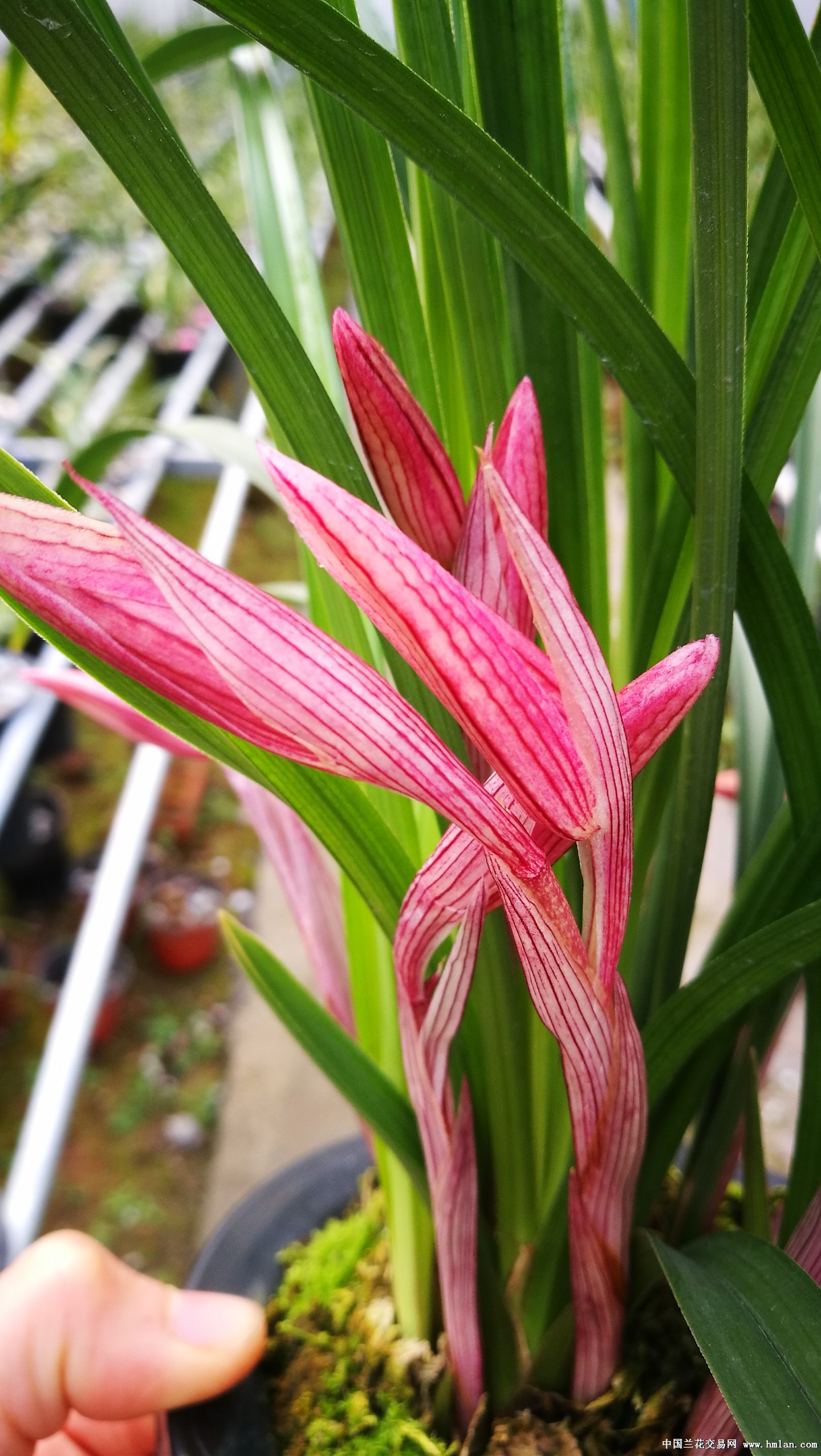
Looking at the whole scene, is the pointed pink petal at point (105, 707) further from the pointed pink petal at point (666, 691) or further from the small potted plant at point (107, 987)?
the small potted plant at point (107, 987)

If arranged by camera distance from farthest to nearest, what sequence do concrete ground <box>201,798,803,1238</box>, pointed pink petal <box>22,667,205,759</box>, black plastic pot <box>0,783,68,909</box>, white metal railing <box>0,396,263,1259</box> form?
black plastic pot <box>0,783,68,909</box>, concrete ground <box>201,798,803,1238</box>, white metal railing <box>0,396,263,1259</box>, pointed pink petal <box>22,667,205,759</box>

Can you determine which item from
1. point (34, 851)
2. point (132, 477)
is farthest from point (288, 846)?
point (132, 477)

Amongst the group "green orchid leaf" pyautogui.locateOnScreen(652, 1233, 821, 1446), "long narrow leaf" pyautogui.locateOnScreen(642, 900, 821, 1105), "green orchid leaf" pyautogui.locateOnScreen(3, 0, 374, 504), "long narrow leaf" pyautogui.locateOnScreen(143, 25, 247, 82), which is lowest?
"green orchid leaf" pyautogui.locateOnScreen(652, 1233, 821, 1446)

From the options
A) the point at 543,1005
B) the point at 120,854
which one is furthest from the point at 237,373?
the point at 543,1005

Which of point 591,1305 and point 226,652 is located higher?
point 226,652

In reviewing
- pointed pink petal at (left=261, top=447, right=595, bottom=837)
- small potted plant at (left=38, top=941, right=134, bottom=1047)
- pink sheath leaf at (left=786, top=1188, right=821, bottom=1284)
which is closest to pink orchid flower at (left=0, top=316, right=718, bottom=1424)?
pointed pink petal at (left=261, top=447, right=595, bottom=837)

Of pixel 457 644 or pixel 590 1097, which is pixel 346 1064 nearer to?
pixel 590 1097

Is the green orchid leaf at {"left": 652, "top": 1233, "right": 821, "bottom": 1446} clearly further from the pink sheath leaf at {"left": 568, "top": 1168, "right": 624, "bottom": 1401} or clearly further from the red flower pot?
the red flower pot

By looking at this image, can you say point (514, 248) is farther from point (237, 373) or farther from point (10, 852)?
point (237, 373)
